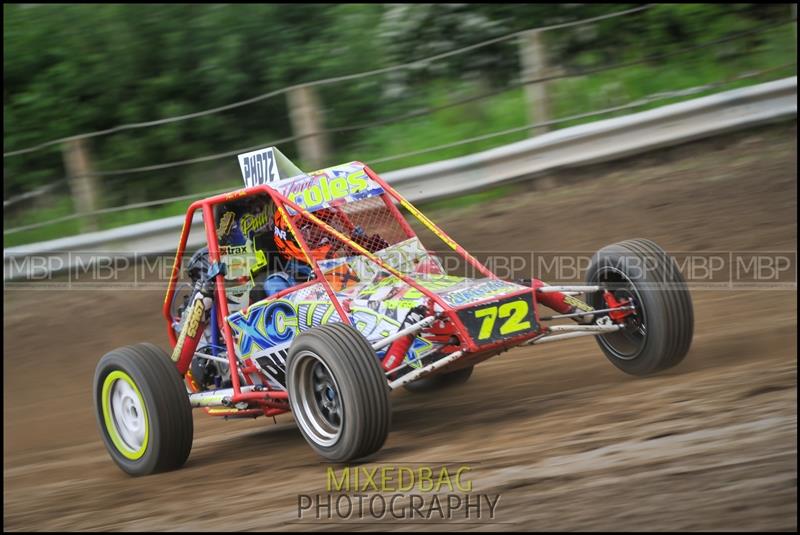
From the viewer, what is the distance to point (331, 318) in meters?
5.47

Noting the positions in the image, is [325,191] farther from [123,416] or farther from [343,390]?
[123,416]

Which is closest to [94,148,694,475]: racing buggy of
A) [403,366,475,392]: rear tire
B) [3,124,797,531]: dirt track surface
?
[3,124,797,531]: dirt track surface

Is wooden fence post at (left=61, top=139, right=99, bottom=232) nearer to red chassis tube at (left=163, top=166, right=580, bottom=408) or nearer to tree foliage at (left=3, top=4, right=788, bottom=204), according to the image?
tree foliage at (left=3, top=4, right=788, bottom=204)

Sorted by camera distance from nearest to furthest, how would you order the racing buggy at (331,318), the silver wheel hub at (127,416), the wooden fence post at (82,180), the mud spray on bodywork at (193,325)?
1. the racing buggy at (331,318)
2. the silver wheel hub at (127,416)
3. the mud spray on bodywork at (193,325)
4. the wooden fence post at (82,180)

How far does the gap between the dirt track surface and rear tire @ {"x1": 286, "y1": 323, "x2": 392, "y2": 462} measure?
0.18 metres

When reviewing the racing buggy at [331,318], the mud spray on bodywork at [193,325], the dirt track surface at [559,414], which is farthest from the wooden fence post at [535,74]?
the mud spray on bodywork at [193,325]

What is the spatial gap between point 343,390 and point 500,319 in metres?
0.91

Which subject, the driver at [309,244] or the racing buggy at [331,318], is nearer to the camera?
the racing buggy at [331,318]

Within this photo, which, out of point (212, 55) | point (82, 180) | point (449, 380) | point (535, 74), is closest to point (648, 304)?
point (449, 380)

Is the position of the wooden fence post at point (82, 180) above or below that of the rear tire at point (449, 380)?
above

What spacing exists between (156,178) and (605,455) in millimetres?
7771

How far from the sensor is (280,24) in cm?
1211

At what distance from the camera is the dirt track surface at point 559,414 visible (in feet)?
12.7

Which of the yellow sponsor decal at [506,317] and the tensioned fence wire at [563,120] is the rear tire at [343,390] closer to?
the yellow sponsor decal at [506,317]
